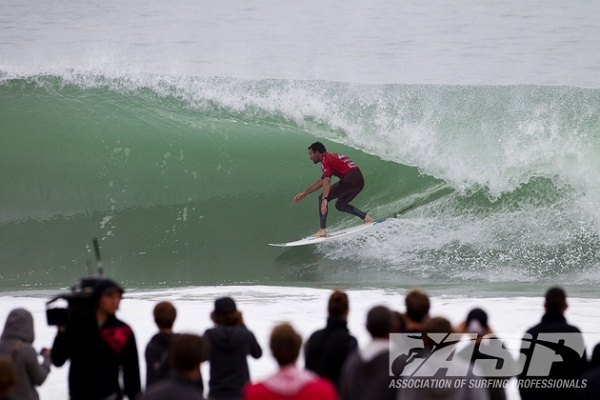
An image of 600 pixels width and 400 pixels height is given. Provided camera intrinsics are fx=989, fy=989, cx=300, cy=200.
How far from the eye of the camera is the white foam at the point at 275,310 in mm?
6348

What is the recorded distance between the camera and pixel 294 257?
11328mm

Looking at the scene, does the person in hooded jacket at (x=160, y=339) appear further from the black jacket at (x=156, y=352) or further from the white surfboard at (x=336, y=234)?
the white surfboard at (x=336, y=234)

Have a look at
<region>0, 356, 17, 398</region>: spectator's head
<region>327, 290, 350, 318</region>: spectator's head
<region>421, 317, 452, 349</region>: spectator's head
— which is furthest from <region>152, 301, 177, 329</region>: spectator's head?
<region>421, 317, 452, 349</region>: spectator's head

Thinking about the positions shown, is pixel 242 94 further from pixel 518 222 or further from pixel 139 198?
pixel 518 222

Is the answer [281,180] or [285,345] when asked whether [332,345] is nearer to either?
[285,345]

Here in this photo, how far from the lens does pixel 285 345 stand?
326 cm

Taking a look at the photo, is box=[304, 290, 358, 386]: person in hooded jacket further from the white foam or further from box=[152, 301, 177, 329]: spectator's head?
the white foam

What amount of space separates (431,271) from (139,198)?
443 centimetres

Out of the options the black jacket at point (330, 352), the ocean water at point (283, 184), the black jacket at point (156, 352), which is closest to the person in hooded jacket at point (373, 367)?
the black jacket at point (330, 352)

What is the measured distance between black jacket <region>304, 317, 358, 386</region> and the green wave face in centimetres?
582

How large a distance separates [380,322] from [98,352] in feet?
3.96

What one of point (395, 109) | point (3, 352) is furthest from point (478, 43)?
point (3, 352)

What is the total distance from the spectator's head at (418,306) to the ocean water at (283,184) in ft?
9.81

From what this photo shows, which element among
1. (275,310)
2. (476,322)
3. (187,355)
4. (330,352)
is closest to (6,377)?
(187,355)
